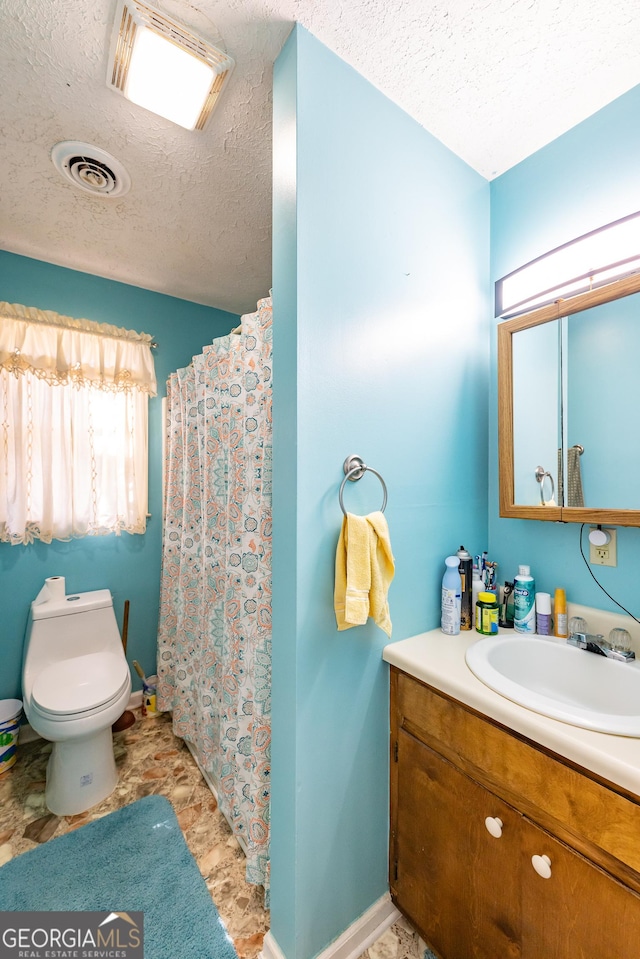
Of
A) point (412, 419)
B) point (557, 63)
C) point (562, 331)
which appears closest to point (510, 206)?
point (557, 63)

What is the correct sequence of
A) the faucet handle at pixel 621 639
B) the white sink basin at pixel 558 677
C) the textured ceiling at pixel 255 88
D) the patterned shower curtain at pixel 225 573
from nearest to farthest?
1. the white sink basin at pixel 558 677
2. the textured ceiling at pixel 255 88
3. the faucet handle at pixel 621 639
4. the patterned shower curtain at pixel 225 573

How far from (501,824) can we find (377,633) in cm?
48

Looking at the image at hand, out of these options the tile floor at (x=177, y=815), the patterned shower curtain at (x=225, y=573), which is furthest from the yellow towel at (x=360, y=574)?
the tile floor at (x=177, y=815)

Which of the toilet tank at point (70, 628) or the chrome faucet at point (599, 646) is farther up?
the chrome faucet at point (599, 646)

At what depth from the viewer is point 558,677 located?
109 centimetres

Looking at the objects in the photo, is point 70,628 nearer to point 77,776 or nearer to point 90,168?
point 77,776

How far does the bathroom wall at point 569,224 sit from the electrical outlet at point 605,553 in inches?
0.6

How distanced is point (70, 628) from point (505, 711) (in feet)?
6.55

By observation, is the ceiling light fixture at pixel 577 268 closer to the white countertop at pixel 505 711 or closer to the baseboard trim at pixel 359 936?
the white countertop at pixel 505 711

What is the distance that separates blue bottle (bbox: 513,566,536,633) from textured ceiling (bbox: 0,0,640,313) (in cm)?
146

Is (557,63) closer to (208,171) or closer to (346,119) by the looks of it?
(346,119)

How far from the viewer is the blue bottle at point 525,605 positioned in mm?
1220

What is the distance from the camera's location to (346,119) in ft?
3.43

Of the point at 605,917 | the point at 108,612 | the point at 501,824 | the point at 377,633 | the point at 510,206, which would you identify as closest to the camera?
the point at 605,917
